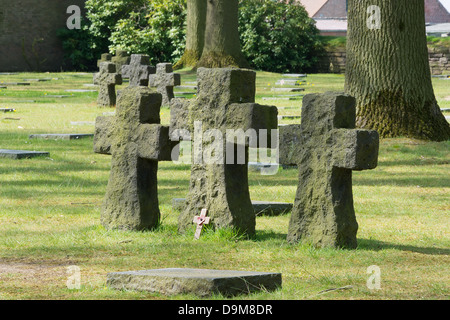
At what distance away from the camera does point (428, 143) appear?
12.4 metres

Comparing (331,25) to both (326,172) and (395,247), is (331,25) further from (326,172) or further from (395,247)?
(326,172)

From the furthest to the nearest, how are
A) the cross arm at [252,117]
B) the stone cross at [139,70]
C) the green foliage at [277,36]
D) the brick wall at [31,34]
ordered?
the brick wall at [31,34], the green foliage at [277,36], the stone cross at [139,70], the cross arm at [252,117]

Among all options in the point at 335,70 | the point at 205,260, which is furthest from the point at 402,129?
the point at 335,70

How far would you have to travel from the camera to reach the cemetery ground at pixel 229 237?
5359mm

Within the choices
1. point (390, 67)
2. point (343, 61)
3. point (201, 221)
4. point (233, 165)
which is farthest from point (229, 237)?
point (343, 61)

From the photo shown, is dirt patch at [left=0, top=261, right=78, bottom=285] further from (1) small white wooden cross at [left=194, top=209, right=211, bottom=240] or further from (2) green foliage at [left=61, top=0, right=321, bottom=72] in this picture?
(2) green foliage at [left=61, top=0, right=321, bottom=72]

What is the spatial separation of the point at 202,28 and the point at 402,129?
1638cm

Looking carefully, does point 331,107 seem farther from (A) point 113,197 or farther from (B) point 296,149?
(A) point 113,197

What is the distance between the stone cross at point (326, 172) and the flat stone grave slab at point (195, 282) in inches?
55.9

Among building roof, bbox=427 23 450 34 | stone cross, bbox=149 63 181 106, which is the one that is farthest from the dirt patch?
building roof, bbox=427 23 450 34

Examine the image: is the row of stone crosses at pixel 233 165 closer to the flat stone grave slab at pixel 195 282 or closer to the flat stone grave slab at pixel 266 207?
the flat stone grave slab at pixel 266 207

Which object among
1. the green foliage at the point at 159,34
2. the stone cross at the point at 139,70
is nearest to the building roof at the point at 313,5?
the green foliage at the point at 159,34

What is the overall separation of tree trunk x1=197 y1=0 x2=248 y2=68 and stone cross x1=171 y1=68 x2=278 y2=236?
17.8 meters

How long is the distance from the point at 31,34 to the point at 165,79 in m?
19.0
